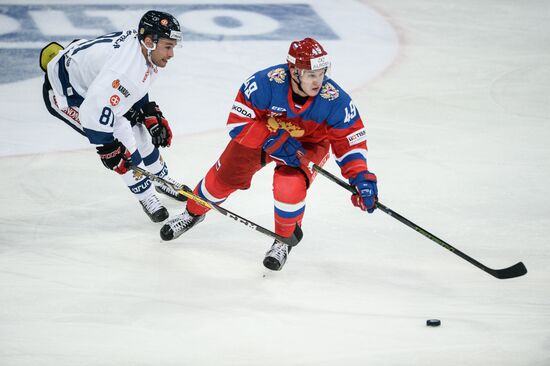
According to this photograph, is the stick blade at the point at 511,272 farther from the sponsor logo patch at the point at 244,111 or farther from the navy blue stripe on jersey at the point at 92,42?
the navy blue stripe on jersey at the point at 92,42

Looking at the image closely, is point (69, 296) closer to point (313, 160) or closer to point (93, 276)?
point (93, 276)

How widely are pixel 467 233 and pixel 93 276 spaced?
6.33 ft

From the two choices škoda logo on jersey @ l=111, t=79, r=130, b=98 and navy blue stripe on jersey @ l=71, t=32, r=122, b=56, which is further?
navy blue stripe on jersey @ l=71, t=32, r=122, b=56

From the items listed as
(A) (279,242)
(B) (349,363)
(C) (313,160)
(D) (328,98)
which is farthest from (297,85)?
(B) (349,363)

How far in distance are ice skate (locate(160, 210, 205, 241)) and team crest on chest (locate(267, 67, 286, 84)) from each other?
0.92m

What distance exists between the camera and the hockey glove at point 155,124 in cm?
475

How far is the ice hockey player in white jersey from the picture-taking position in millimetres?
4328

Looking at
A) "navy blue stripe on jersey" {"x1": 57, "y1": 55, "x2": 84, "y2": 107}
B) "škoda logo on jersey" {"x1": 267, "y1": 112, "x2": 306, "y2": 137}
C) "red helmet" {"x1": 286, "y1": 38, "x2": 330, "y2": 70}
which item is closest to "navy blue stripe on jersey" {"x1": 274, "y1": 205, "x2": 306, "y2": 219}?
"škoda logo on jersey" {"x1": 267, "y1": 112, "x2": 306, "y2": 137}

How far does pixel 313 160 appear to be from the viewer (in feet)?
14.1

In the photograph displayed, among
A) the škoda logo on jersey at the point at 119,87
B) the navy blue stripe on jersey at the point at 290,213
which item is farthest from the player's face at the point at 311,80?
the škoda logo on jersey at the point at 119,87

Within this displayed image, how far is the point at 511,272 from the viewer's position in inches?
162

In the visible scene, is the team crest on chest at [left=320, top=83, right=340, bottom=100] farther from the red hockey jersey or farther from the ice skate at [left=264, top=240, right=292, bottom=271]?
the ice skate at [left=264, top=240, right=292, bottom=271]

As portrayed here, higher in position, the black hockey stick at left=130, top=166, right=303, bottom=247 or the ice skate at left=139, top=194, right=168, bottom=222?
Answer: the black hockey stick at left=130, top=166, right=303, bottom=247

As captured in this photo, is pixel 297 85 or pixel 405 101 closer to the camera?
pixel 297 85
